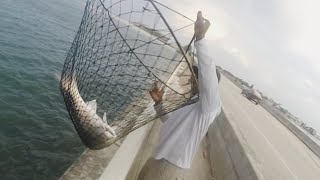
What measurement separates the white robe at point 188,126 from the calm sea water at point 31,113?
399 cm

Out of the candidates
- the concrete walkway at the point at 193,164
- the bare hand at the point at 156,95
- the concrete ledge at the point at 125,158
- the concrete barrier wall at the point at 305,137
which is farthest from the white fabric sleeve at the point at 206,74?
the concrete barrier wall at the point at 305,137

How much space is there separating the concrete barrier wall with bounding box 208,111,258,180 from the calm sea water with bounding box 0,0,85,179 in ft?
12.7

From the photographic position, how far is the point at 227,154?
830 centimetres

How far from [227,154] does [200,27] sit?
534cm

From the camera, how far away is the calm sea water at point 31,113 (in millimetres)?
7398

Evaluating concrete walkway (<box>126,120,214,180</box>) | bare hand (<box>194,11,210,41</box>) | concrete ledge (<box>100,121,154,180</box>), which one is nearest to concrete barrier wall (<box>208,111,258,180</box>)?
concrete walkway (<box>126,120,214,180</box>)

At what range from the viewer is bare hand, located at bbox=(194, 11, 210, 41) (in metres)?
3.72

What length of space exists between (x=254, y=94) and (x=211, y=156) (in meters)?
20.6

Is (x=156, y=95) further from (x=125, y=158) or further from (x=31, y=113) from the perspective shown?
(x=31, y=113)

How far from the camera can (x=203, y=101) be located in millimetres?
3912

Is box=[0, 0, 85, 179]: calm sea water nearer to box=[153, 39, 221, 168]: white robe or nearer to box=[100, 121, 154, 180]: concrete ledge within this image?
box=[100, 121, 154, 180]: concrete ledge

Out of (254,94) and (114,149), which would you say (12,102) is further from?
(254,94)

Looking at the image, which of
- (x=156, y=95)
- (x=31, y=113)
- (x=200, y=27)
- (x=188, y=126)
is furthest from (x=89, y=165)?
(x=31, y=113)

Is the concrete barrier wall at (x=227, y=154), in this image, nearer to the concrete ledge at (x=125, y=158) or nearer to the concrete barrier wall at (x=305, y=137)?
the concrete ledge at (x=125, y=158)
